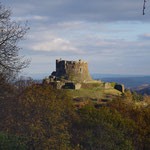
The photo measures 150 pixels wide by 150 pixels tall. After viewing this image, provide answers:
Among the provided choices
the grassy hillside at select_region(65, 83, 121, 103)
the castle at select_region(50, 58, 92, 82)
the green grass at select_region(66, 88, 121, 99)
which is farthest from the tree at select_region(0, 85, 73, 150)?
the castle at select_region(50, 58, 92, 82)

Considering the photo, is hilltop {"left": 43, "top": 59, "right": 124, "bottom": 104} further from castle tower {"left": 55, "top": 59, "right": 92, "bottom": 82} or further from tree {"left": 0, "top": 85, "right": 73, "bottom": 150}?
tree {"left": 0, "top": 85, "right": 73, "bottom": 150}

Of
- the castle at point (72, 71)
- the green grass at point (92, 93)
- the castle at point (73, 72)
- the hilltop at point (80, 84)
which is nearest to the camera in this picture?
the green grass at point (92, 93)

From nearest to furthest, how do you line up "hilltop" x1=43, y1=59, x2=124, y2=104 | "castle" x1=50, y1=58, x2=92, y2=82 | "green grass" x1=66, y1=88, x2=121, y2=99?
"green grass" x1=66, y1=88, x2=121, y2=99, "hilltop" x1=43, y1=59, x2=124, y2=104, "castle" x1=50, y1=58, x2=92, y2=82

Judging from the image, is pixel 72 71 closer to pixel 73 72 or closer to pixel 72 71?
pixel 72 71

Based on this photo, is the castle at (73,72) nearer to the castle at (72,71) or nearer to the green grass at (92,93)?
the castle at (72,71)

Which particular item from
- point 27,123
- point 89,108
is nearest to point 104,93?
point 89,108

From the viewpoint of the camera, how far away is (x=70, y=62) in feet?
380

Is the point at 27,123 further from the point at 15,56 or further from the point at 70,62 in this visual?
the point at 70,62

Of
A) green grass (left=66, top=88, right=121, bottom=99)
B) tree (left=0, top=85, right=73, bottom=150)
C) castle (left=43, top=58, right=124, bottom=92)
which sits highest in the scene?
castle (left=43, top=58, right=124, bottom=92)

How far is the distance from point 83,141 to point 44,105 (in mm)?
7065

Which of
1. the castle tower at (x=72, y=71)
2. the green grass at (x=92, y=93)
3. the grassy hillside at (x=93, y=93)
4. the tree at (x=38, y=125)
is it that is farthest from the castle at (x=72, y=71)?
the tree at (x=38, y=125)

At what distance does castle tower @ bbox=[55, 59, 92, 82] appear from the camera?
370 ft

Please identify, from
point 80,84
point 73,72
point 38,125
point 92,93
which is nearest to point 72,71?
point 73,72

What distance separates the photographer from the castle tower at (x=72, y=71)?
113 meters
